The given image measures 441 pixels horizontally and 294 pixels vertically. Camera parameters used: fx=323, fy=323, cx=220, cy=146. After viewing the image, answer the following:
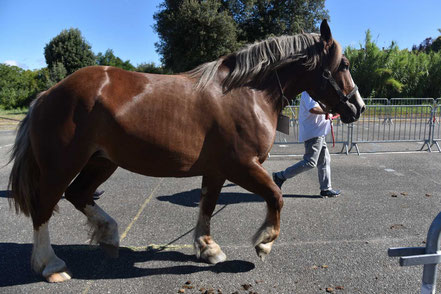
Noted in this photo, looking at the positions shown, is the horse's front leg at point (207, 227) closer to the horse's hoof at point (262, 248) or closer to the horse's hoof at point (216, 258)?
the horse's hoof at point (216, 258)

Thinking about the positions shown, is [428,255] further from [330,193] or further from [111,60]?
[111,60]

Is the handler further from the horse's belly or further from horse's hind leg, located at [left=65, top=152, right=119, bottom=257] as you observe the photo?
horse's hind leg, located at [left=65, top=152, right=119, bottom=257]

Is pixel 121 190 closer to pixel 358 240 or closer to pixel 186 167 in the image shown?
pixel 186 167

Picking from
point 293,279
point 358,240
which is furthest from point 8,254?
point 358,240

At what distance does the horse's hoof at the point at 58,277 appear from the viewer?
108 inches

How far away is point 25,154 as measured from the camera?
9.44 feet

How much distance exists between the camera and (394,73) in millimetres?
23516

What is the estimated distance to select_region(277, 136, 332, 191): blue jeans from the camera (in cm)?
496

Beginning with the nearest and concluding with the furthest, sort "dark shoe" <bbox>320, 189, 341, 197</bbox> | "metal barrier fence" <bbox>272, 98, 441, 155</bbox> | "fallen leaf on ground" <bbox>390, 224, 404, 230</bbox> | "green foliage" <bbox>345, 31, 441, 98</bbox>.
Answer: "fallen leaf on ground" <bbox>390, 224, 404, 230</bbox> < "dark shoe" <bbox>320, 189, 341, 197</bbox> < "metal barrier fence" <bbox>272, 98, 441, 155</bbox> < "green foliage" <bbox>345, 31, 441, 98</bbox>

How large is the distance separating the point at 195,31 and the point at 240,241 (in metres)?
20.5

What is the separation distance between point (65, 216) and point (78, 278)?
5.65 feet

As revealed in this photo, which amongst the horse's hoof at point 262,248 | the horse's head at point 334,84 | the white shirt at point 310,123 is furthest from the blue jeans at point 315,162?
the horse's hoof at point 262,248

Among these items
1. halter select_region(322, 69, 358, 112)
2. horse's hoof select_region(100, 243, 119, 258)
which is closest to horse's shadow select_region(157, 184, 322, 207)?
horse's hoof select_region(100, 243, 119, 258)

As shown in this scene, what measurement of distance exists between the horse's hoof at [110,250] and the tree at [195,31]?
20.3m
